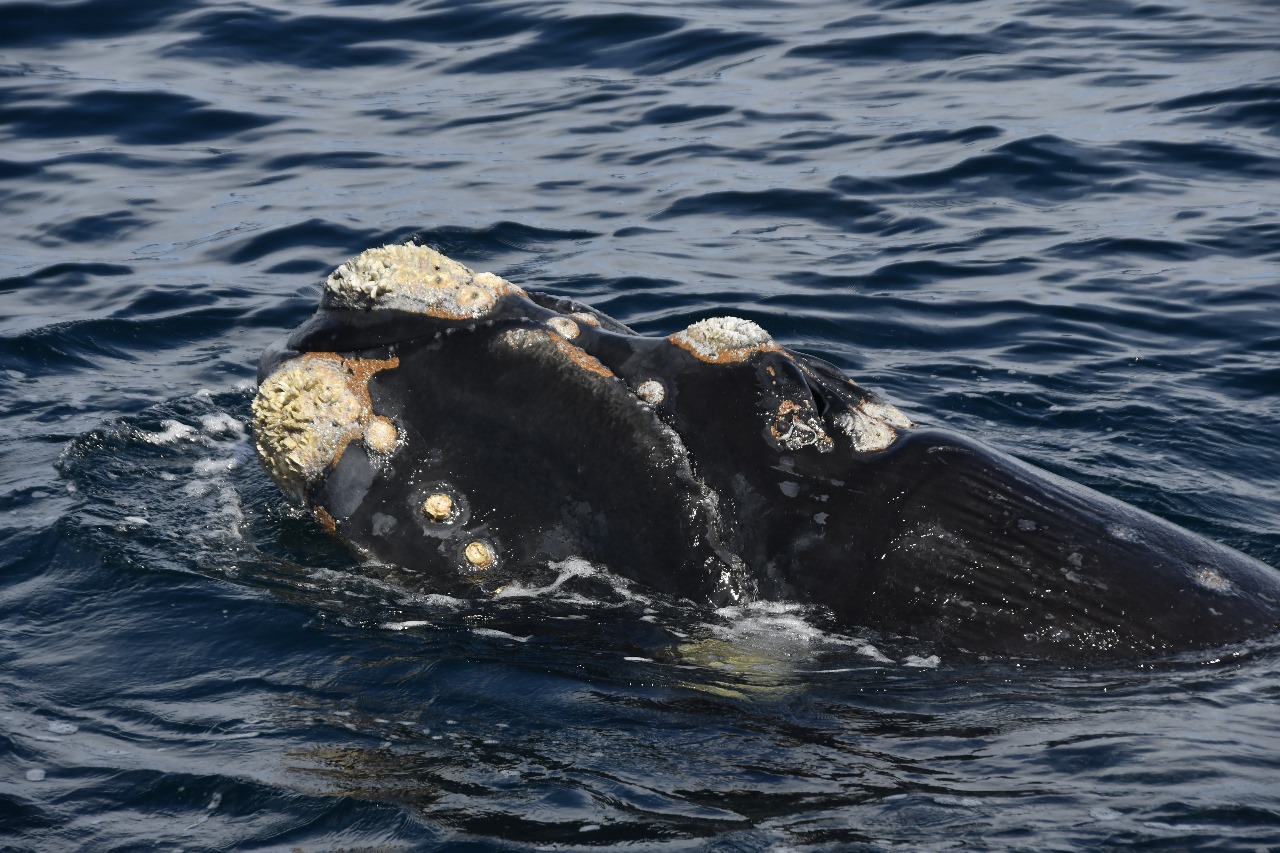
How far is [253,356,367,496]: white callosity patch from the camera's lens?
20.0 feet

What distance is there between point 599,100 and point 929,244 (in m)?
6.24

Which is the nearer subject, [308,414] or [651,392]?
[651,392]

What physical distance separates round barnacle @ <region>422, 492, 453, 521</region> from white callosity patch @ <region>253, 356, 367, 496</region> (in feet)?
1.34

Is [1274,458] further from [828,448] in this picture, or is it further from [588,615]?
[588,615]

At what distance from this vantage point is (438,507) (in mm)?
5977

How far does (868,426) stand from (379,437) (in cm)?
196

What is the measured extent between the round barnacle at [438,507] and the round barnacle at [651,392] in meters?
0.88

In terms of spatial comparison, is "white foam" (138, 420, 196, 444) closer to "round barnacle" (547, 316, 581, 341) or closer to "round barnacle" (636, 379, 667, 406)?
"round barnacle" (547, 316, 581, 341)

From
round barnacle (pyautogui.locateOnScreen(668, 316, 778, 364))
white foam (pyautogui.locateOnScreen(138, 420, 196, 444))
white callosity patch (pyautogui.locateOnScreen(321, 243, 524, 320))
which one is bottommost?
white foam (pyautogui.locateOnScreen(138, 420, 196, 444))

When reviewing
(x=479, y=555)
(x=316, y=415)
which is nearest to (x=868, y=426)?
(x=479, y=555)

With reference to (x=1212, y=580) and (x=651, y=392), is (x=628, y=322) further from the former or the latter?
(x=1212, y=580)

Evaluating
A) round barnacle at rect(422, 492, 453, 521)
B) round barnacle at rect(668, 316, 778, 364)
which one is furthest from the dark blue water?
round barnacle at rect(668, 316, 778, 364)

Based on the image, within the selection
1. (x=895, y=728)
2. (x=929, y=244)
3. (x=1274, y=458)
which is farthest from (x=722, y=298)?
(x=895, y=728)

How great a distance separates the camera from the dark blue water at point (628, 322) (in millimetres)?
4957
